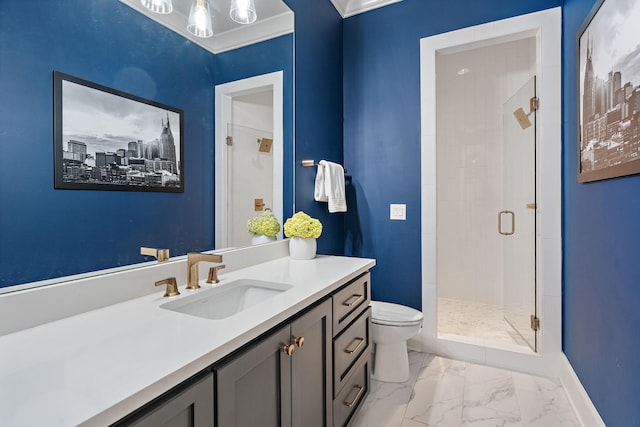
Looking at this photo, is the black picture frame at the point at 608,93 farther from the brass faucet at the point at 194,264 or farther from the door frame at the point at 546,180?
the brass faucet at the point at 194,264

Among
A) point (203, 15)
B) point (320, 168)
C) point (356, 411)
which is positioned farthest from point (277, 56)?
point (356, 411)

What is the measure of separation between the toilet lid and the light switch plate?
652 millimetres

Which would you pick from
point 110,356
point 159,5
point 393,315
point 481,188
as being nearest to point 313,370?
point 110,356

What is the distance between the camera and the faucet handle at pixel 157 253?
3.76 feet

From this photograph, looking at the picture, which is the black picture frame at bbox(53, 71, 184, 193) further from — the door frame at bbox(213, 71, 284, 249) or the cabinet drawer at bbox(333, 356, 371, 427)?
the cabinet drawer at bbox(333, 356, 371, 427)

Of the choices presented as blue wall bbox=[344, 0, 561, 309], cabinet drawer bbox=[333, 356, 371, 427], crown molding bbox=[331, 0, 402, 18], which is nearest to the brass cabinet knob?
cabinet drawer bbox=[333, 356, 371, 427]

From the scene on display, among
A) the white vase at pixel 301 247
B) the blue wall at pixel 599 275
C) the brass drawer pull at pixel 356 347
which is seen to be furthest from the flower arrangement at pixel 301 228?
the blue wall at pixel 599 275

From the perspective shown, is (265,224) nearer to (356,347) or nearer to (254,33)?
(356,347)

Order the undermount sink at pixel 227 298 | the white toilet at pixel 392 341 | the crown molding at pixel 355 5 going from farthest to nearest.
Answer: the crown molding at pixel 355 5 < the white toilet at pixel 392 341 < the undermount sink at pixel 227 298

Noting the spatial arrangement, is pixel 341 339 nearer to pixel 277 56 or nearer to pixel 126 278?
pixel 126 278

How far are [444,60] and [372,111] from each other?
138 centimetres

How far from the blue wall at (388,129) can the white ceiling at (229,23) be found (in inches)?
32.6

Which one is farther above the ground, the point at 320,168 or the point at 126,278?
the point at 320,168

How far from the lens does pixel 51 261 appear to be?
0.91 m
